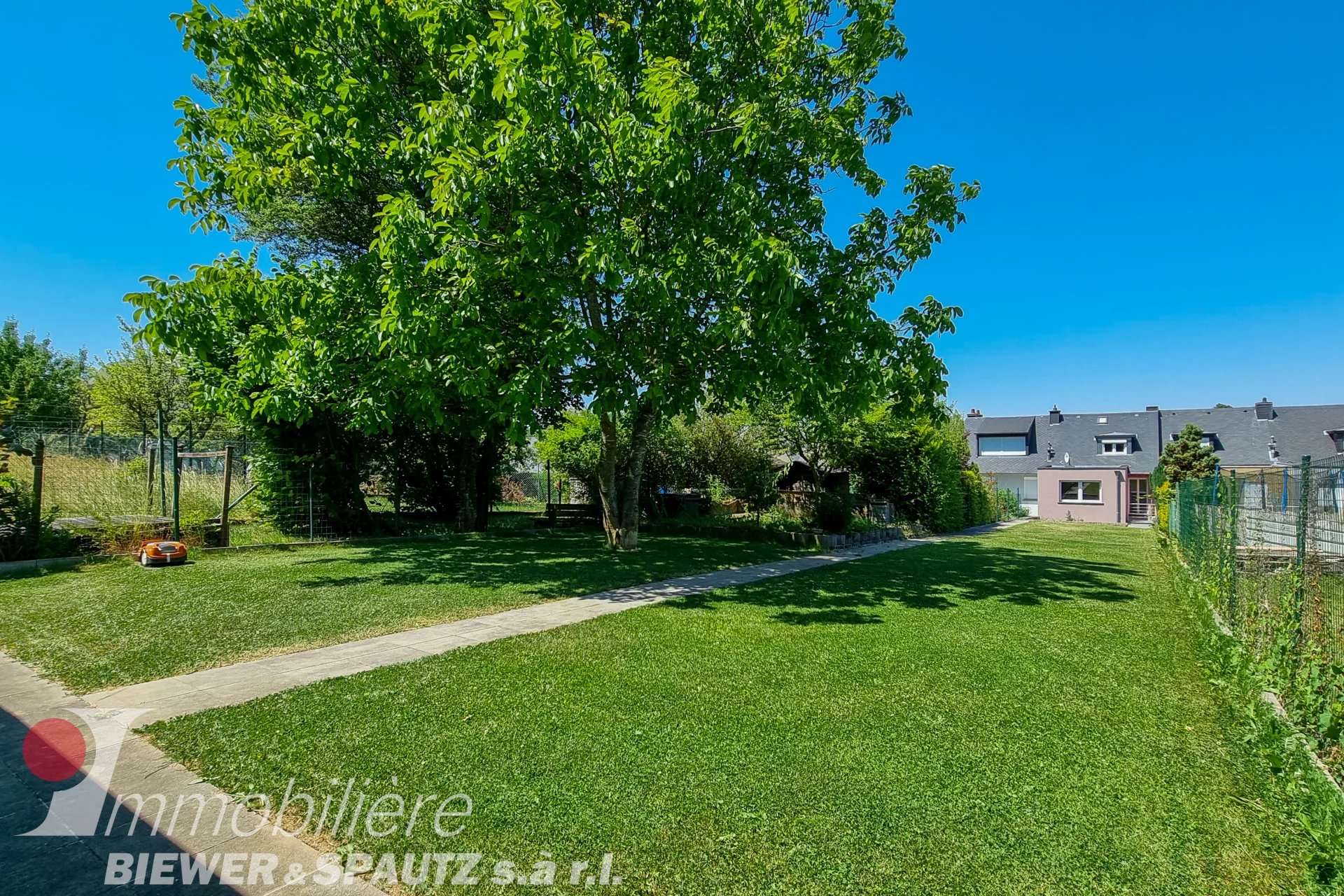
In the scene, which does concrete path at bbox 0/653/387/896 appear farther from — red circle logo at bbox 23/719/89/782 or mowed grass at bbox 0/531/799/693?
mowed grass at bbox 0/531/799/693

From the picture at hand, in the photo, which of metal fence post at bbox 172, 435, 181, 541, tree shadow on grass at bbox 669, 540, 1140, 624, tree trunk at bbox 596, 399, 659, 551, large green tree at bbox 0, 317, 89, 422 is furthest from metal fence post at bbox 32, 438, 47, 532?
large green tree at bbox 0, 317, 89, 422

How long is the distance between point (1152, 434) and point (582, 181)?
40.1m

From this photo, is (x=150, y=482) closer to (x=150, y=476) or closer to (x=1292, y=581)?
(x=150, y=476)

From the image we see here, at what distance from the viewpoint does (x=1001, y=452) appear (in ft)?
130

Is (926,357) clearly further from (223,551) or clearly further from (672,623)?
(223,551)

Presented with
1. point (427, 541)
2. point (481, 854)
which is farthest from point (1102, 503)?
point (481, 854)

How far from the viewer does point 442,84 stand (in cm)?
909

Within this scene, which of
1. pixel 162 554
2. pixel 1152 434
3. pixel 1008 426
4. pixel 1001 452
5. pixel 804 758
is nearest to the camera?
pixel 804 758

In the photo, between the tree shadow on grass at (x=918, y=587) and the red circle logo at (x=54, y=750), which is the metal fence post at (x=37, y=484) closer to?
the red circle logo at (x=54, y=750)

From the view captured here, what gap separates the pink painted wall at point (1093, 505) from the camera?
33.1 metres

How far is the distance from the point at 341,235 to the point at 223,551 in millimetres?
7969

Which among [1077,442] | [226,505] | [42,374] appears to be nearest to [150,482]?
[226,505]

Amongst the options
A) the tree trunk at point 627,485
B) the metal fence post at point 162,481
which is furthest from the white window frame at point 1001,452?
the metal fence post at point 162,481

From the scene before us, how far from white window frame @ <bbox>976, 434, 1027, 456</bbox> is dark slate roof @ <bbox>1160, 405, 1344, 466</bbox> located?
23.3 ft
